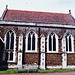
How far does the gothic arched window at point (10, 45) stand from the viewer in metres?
16.6

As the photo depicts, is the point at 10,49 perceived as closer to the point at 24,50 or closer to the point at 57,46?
the point at 24,50

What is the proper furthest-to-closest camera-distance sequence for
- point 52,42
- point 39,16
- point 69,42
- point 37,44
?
point 39,16, point 69,42, point 52,42, point 37,44

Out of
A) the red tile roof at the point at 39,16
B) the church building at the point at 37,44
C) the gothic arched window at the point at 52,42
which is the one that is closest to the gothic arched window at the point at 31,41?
the church building at the point at 37,44

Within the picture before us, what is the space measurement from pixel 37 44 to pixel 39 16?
224 inches

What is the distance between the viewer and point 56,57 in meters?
17.3

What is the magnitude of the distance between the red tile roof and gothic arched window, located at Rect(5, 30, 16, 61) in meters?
3.27

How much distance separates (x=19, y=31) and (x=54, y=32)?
510 cm

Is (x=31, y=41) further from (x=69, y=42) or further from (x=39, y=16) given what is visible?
(x=69, y=42)

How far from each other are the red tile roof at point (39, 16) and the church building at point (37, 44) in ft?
6.48

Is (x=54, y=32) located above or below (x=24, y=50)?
above

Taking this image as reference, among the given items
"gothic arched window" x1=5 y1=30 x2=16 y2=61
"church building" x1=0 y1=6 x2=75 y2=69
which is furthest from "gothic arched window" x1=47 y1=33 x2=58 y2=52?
"gothic arched window" x1=5 y1=30 x2=16 y2=61

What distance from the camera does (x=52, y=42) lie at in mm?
17516

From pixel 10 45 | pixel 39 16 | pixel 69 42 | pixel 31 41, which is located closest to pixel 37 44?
pixel 31 41

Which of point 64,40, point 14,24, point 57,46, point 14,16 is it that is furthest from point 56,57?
point 14,16
